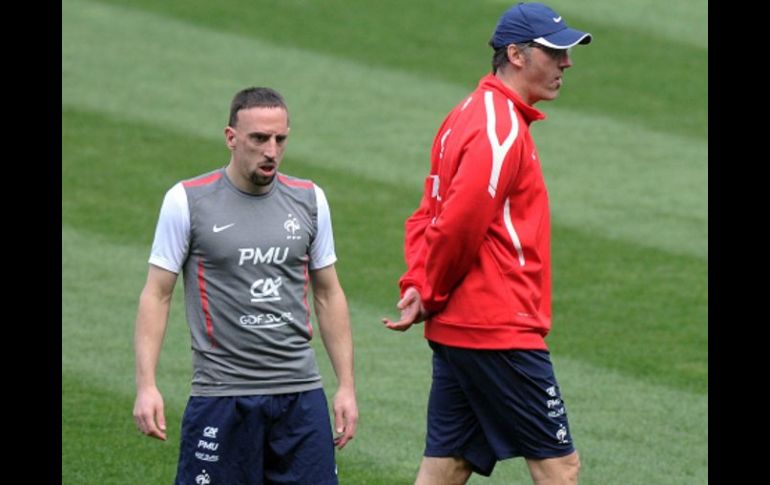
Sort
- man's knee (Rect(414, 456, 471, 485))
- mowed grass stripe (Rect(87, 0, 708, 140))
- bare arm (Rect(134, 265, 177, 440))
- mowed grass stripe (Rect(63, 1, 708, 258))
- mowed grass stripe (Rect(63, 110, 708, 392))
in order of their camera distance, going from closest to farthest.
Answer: bare arm (Rect(134, 265, 177, 440))
man's knee (Rect(414, 456, 471, 485))
mowed grass stripe (Rect(63, 110, 708, 392))
mowed grass stripe (Rect(63, 1, 708, 258))
mowed grass stripe (Rect(87, 0, 708, 140))

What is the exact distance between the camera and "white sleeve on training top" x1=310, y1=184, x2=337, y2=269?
20.1 ft

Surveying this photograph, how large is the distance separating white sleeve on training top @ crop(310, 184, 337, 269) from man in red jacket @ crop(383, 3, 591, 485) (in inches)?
15.1

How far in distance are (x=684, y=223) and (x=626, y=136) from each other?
2.19m

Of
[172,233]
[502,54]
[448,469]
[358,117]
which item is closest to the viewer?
[172,233]

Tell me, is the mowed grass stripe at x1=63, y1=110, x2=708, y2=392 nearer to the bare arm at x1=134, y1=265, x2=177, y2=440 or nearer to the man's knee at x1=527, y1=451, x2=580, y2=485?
the man's knee at x1=527, y1=451, x2=580, y2=485

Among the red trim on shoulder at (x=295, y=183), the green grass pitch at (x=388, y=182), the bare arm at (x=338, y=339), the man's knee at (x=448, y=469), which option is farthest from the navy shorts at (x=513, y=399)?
the green grass pitch at (x=388, y=182)

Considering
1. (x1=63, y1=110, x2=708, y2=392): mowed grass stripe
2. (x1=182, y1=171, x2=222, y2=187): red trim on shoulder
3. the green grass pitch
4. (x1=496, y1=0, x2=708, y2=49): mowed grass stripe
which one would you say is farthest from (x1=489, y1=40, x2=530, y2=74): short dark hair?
(x1=496, y1=0, x2=708, y2=49): mowed grass stripe

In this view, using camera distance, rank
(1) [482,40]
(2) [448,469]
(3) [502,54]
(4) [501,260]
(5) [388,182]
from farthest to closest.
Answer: (1) [482,40]
(5) [388,182]
(2) [448,469]
(3) [502,54]
(4) [501,260]

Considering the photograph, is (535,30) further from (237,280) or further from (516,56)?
(237,280)

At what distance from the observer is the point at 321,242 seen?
20.1 ft

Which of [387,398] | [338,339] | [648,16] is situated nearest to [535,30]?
[338,339]

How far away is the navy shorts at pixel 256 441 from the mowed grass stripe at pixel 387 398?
77.8 inches

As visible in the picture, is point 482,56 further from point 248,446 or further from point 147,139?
point 248,446

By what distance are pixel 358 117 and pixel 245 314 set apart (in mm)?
9388
